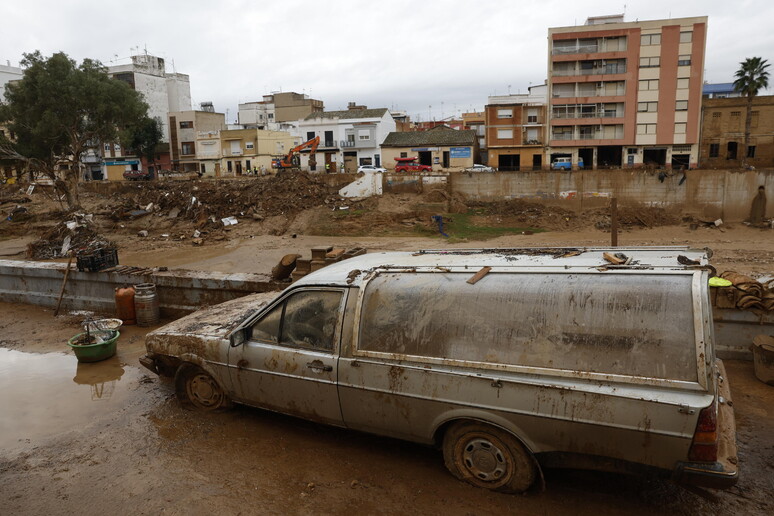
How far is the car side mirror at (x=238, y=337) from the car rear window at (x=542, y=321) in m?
1.33

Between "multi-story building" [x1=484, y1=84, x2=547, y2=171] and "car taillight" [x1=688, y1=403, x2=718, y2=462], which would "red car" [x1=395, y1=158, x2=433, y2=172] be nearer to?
"multi-story building" [x1=484, y1=84, x2=547, y2=171]

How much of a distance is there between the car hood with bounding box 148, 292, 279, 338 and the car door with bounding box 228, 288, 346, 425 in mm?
383

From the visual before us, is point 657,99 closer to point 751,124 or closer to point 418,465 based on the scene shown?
point 751,124

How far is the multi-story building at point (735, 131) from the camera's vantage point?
47.6 meters

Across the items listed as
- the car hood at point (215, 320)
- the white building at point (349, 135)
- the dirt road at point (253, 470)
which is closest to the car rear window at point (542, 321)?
the dirt road at point (253, 470)

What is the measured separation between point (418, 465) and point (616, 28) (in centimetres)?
4972

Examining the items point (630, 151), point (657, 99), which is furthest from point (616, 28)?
point (630, 151)

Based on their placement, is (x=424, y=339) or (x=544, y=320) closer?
(x=544, y=320)

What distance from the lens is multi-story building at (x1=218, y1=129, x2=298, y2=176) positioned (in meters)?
57.9

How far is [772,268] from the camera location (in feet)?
54.2

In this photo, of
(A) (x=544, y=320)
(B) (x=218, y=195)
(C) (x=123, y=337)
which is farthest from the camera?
(B) (x=218, y=195)

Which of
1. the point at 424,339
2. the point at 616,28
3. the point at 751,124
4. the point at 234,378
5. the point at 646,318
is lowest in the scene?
the point at 234,378

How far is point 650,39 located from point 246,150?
41935 millimetres

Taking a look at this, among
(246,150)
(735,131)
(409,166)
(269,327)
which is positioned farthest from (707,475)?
(246,150)
